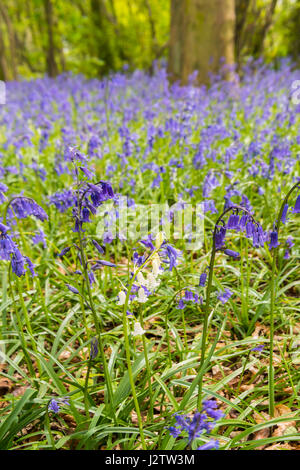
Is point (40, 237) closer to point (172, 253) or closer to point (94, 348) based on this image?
point (94, 348)

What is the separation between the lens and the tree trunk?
8281 mm

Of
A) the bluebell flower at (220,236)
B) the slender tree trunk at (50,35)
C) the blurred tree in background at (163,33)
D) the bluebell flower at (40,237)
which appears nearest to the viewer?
the bluebell flower at (220,236)

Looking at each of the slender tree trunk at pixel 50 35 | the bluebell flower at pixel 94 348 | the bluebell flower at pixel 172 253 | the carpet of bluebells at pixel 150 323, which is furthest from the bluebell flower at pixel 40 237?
the slender tree trunk at pixel 50 35

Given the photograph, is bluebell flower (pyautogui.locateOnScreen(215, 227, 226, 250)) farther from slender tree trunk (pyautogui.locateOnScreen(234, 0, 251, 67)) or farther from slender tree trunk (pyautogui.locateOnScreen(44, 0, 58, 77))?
slender tree trunk (pyautogui.locateOnScreen(44, 0, 58, 77))

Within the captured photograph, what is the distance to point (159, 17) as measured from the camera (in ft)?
67.1

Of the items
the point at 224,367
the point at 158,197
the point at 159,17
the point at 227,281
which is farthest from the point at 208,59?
the point at 159,17

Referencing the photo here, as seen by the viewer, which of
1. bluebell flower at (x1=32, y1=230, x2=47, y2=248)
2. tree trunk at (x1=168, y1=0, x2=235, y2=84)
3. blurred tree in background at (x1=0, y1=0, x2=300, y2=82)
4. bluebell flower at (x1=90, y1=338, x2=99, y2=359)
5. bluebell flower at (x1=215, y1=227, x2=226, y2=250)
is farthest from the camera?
blurred tree in background at (x1=0, y1=0, x2=300, y2=82)

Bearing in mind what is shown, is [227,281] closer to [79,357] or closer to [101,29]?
[79,357]

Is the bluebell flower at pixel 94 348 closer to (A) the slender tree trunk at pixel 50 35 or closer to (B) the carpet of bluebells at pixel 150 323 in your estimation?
(B) the carpet of bluebells at pixel 150 323

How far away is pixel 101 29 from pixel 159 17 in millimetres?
5270

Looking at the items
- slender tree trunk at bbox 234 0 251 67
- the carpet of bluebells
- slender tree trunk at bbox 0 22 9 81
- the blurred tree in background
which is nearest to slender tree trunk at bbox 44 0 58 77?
the blurred tree in background

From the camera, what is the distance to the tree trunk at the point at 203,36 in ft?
27.2

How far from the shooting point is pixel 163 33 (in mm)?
21500

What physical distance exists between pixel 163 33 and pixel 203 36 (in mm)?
14833
